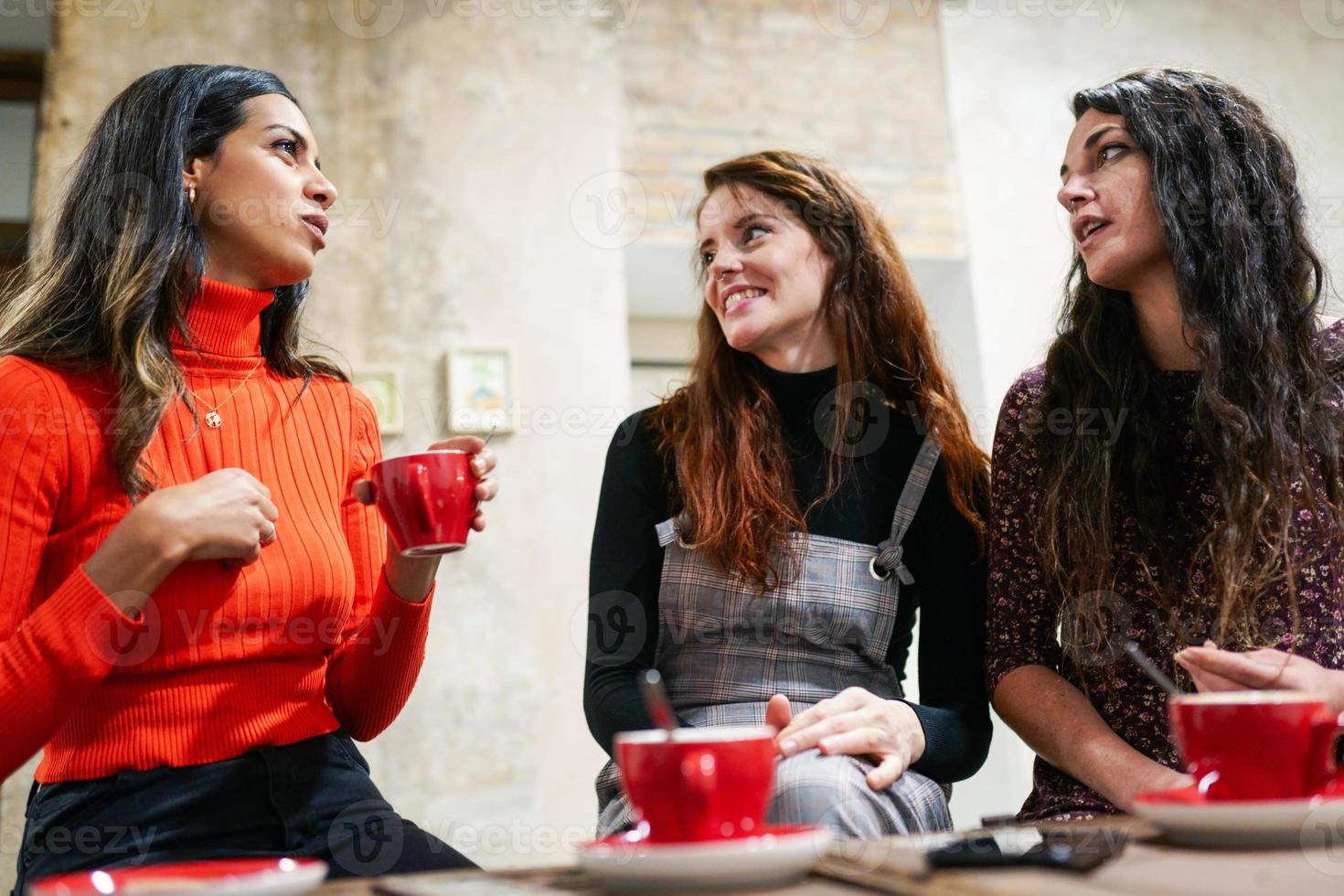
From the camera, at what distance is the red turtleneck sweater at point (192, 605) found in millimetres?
1265

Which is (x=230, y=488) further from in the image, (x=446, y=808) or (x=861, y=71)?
(x=861, y=71)

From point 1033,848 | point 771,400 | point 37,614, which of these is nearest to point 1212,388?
point 771,400

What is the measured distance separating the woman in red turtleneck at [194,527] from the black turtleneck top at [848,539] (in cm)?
31

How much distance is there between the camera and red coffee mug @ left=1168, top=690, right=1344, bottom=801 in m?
0.85

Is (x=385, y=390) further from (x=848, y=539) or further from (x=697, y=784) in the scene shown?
(x=697, y=784)

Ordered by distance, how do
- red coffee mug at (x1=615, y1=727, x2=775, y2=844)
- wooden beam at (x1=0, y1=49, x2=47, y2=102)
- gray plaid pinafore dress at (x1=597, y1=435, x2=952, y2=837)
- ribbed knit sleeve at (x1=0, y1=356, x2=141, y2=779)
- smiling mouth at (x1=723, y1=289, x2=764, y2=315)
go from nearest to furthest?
1. red coffee mug at (x1=615, y1=727, x2=775, y2=844)
2. ribbed knit sleeve at (x1=0, y1=356, x2=141, y2=779)
3. gray plaid pinafore dress at (x1=597, y1=435, x2=952, y2=837)
4. smiling mouth at (x1=723, y1=289, x2=764, y2=315)
5. wooden beam at (x1=0, y1=49, x2=47, y2=102)

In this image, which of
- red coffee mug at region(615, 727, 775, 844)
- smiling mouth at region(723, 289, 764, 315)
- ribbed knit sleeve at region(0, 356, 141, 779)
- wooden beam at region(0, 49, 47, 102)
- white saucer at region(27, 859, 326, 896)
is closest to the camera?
white saucer at region(27, 859, 326, 896)

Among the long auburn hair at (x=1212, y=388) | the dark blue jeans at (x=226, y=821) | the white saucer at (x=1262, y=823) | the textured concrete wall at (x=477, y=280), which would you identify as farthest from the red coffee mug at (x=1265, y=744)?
the textured concrete wall at (x=477, y=280)

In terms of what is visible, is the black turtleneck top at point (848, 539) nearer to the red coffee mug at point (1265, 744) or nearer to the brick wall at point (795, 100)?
the red coffee mug at point (1265, 744)

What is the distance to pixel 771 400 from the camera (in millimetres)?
1955

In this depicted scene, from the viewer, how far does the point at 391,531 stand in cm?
134

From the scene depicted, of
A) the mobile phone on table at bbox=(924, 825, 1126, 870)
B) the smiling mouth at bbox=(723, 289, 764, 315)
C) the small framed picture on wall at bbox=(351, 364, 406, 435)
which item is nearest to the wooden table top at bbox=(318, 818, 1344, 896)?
the mobile phone on table at bbox=(924, 825, 1126, 870)

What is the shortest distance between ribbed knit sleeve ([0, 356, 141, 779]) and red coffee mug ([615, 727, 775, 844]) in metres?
0.72

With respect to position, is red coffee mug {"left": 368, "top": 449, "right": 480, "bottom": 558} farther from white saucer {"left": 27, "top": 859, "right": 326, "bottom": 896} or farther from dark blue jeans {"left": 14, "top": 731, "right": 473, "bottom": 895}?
white saucer {"left": 27, "top": 859, "right": 326, "bottom": 896}
